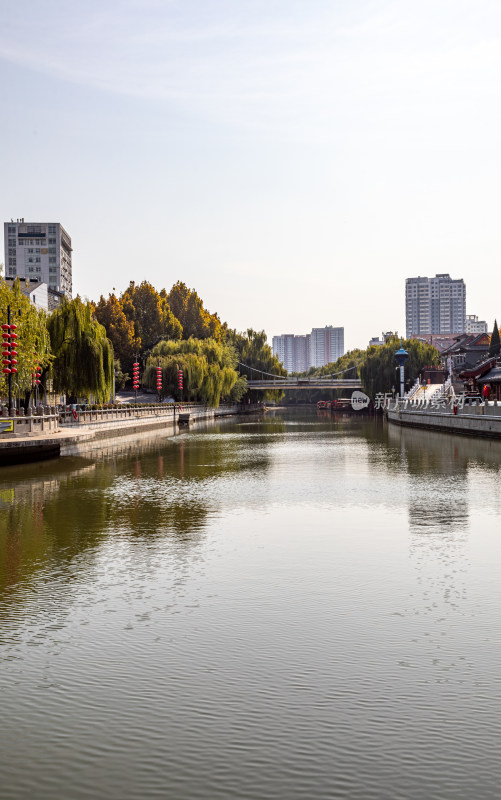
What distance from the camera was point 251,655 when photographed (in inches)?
296

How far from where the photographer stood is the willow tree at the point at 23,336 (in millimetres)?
39875

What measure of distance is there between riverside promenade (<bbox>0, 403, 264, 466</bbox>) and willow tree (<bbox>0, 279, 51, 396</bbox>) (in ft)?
8.15

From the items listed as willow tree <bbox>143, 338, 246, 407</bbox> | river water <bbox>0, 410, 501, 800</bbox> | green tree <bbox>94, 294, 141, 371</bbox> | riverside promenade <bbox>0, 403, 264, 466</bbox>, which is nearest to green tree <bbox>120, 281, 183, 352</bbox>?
green tree <bbox>94, 294, 141, 371</bbox>

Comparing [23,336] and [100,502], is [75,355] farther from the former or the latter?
[100,502]

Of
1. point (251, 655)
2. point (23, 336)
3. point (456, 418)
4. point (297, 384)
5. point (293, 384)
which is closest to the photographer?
point (251, 655)

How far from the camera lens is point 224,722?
599 centimetres

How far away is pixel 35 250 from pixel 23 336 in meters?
126

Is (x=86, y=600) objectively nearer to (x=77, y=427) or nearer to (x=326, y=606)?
(x=326, y=606)

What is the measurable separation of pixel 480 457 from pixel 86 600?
25440 millimetres

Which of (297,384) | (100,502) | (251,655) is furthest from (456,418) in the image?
(297,384)

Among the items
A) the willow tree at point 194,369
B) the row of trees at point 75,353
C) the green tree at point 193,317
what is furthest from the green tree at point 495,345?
the row of trees at point 75,353

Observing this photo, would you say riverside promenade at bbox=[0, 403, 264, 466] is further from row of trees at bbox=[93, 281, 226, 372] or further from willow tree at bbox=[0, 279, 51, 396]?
row of trees at bbox=[93, 281, 226, 372]

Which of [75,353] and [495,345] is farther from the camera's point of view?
[495,345]

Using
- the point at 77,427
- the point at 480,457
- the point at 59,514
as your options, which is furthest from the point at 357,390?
the point at 59,514
